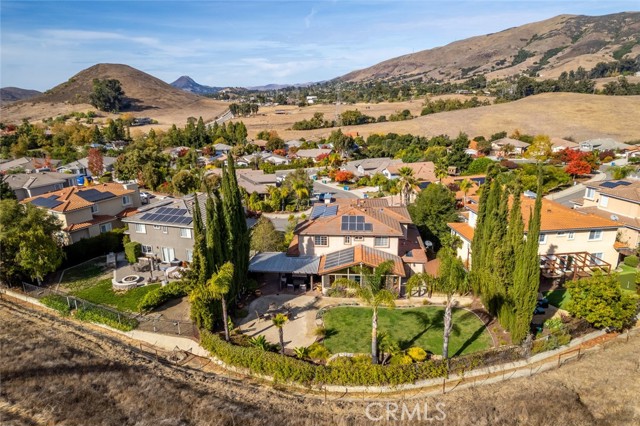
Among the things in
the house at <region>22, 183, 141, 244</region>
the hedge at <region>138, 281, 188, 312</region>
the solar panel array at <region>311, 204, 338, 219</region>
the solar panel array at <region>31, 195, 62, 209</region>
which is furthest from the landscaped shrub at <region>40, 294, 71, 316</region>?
the solar panel array at <region>311, 204, 338, 219</region>

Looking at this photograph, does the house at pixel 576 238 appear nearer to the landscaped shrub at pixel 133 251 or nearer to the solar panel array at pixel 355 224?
the solar panel array at pixel 355 224

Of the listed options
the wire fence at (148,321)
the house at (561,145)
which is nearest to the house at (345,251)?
the wire fence at (148,321)

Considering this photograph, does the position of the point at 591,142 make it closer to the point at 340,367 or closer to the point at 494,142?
the point at 494,142

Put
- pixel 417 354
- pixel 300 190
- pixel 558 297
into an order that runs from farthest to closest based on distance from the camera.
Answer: pixel 300 190 < pixel 558 297 < pixel 417 354

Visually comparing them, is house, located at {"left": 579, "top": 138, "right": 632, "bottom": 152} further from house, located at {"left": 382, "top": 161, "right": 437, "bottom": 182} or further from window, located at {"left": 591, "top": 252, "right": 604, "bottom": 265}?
window, located at {"left": 591, "top": 252, "right": 604, "bottom": 265}

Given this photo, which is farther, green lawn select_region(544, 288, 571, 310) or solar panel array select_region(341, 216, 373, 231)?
solar panel array select_region(341, 216, 373, 231)

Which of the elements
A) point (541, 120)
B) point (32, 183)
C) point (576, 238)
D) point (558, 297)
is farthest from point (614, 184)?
point (541, 120)

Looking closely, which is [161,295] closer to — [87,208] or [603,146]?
[87,208]
